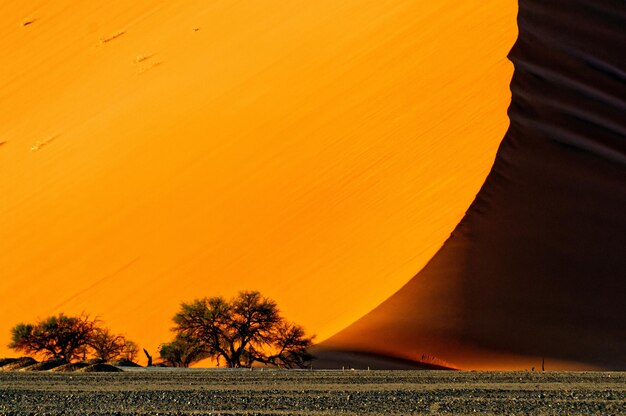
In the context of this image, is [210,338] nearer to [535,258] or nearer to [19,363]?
[19,363]

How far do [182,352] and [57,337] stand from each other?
235 cm

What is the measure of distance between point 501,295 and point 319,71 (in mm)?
8754

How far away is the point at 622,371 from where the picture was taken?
25.2 meters

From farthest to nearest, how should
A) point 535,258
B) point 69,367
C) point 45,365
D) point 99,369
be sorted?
point 535,258
point 45,365
point 69,367
point 99,369

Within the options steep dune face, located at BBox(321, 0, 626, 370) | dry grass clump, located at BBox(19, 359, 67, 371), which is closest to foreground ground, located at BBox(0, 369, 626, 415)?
dry grass clump, located at BBox(19, 359, 67, 371)

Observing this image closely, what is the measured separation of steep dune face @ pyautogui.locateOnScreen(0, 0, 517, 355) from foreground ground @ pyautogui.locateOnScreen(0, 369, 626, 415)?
437cm

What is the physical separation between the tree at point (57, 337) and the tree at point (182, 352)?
4.95ft

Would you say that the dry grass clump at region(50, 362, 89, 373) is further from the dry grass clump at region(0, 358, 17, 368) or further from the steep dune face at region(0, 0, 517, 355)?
the steep dune face at region(0, 0, 517, 355)

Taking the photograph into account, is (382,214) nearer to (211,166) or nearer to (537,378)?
(211,166)

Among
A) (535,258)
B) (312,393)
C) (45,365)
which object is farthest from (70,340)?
(312,393)

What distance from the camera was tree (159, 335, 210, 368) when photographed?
87.7ft

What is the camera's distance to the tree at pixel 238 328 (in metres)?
26.5

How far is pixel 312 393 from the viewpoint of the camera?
59.8 ft

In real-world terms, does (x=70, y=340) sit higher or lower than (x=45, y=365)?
higher
